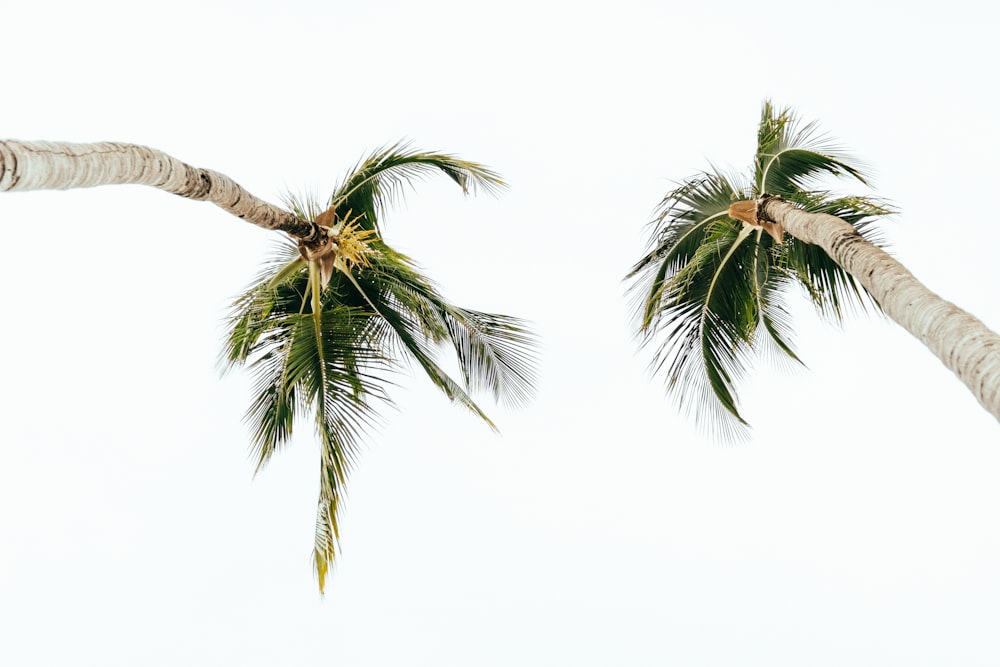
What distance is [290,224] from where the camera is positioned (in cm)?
618

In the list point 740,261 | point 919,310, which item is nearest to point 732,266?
point 740,261

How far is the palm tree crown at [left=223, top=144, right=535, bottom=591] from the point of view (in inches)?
244

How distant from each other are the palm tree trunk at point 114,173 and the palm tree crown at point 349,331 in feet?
3.64

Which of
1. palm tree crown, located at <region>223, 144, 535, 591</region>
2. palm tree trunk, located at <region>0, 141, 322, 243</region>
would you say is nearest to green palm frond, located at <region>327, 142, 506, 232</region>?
palm tree crown, located at <region>223, 144, 535, 591</region>

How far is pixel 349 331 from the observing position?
21.4 feet

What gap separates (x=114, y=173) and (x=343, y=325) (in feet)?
8.63

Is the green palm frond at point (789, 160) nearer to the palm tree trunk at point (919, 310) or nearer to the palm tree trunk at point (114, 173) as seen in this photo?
the palm tree trunk at point (919, 310)

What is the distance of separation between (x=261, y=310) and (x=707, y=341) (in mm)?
4402

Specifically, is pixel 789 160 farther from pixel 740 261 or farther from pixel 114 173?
pixel 114 173

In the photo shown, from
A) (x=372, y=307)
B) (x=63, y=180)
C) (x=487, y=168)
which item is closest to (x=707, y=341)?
(x=487, y=168)

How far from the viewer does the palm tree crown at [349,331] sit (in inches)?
244

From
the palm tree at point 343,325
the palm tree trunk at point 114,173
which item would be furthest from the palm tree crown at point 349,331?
the palm tree trunk at point 114,173

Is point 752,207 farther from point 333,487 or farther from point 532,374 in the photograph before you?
point 333,487

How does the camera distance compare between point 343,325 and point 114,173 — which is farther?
point 343,325
